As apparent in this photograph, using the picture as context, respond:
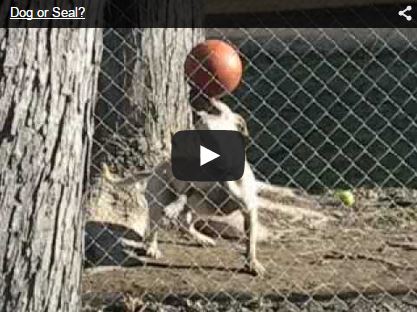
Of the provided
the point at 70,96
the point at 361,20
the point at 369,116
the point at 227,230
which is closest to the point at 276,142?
the point at 369,116

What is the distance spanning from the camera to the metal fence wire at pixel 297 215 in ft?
19.1

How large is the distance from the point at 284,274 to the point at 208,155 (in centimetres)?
81

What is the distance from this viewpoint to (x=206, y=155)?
6000 mm

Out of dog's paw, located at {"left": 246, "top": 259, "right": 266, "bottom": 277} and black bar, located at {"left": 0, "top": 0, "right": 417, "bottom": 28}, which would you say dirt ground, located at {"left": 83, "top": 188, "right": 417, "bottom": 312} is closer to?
dog's paw, located at {"left": 246, "top": 259, "right": 266, "bottom": 277}

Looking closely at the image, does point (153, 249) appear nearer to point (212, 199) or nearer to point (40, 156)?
point (212, 199)

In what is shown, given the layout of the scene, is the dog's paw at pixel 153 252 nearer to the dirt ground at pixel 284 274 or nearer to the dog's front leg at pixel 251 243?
the dirt ground at pixel 284 274

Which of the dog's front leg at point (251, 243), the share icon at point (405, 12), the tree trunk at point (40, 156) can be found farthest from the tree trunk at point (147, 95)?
the share icon at point (405, 12)

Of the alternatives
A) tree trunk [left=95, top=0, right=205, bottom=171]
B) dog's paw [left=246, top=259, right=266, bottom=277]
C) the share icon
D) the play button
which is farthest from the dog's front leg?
the share icon

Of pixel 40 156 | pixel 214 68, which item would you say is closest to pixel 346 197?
pixel 214 68

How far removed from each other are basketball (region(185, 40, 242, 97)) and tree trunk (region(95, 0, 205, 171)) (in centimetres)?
128

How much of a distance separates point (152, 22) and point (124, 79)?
1.40 feet

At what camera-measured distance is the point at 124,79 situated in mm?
7352

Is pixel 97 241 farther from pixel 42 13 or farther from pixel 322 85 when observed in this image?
pixel 322 85

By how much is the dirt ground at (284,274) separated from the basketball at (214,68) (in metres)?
1.06
